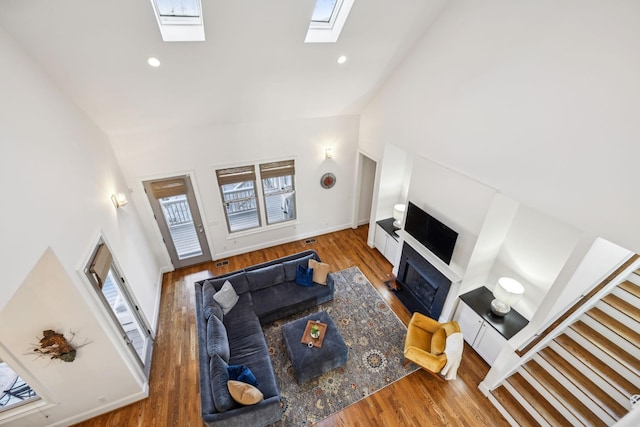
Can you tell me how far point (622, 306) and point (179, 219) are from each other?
7336 millimetres

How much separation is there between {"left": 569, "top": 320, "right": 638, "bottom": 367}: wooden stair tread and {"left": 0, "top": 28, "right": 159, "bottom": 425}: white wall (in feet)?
19.0

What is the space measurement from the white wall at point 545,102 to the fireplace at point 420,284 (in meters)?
1.90

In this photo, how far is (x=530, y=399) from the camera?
3.66m

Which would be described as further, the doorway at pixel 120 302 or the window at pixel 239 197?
the window at pixel 239 197

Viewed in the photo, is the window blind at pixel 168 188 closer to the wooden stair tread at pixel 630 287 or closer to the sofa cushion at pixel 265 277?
the sofa cushion at pixel 265 277

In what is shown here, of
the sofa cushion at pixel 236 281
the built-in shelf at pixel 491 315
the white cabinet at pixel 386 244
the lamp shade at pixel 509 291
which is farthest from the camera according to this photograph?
the white cabinet at pixel 386 244

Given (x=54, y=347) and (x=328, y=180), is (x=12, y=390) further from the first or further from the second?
(x=328, y=180)

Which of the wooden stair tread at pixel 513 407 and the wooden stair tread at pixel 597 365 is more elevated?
the wooden stair tread at pixel 597 365

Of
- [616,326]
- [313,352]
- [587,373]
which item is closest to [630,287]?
[616,326]

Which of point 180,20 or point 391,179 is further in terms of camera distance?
point 391,179

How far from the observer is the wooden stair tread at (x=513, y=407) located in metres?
3.62

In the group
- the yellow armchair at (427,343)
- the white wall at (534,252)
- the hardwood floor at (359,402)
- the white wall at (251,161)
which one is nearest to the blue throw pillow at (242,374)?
the hardwood floor at (359,402)

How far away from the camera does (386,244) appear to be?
6449mm

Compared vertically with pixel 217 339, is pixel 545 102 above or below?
above
